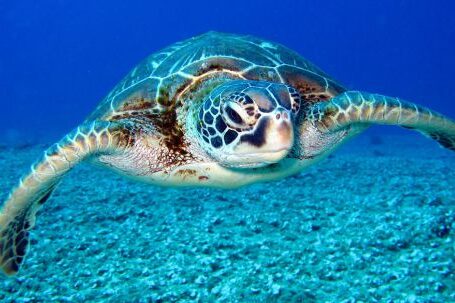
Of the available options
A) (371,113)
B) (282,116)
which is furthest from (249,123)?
(371,113)

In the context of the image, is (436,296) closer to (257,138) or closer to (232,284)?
(232,284)

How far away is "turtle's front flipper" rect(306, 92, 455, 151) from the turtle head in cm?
50

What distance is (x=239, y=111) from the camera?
8.52ft

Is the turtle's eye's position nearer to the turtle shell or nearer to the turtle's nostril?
the turtle's nostril

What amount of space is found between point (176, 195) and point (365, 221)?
3.06 m

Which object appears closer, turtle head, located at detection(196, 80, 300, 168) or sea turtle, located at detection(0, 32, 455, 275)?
turtle head, located at detection(196, 80, 300, 168)

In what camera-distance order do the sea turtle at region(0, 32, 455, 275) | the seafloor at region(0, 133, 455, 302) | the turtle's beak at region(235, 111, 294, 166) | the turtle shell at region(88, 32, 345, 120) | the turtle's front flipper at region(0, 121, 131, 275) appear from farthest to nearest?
the turtle shell at region(88, 32, 345, 120)
the seafloor at region(0, 133, 455, 302)
the turtle's front flipper at region(0, 121, 131, 275)
the sea turtle at region(0, 32, 455, 275)
the turtle's beak at region(235, 111, 294, 166)

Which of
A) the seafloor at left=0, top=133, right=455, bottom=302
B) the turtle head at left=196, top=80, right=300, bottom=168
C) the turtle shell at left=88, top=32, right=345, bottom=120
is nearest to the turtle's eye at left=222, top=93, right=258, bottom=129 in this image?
the turtle head at left=196, top=80, right=300, bottom=168

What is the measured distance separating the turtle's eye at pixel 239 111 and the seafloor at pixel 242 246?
1.46 metres

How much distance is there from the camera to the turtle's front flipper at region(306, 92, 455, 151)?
10.6 feet

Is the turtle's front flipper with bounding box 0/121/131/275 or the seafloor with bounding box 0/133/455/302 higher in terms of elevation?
the turtle's front flipper with bounding box 0/121/131/275

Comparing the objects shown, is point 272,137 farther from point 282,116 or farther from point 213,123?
point 213,123

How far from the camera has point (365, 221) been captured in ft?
15.8

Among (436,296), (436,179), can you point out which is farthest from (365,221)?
(436,179)
